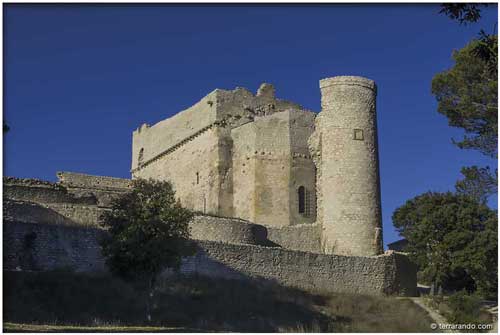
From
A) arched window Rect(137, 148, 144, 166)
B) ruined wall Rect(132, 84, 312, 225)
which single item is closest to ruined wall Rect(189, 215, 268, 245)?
ruined wall Rect(132, 84, 312, 225)

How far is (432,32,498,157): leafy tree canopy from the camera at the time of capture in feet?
90.5

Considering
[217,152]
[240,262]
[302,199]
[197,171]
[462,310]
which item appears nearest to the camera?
[462,310]

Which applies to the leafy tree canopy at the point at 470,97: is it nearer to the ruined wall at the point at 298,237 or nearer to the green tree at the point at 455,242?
the green tree at the point at 455,242

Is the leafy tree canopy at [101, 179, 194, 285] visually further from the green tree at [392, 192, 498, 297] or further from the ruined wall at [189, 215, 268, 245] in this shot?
the green tree at [392, 192, 498, 297]

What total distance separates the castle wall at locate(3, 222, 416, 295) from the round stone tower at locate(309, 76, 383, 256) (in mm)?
1650

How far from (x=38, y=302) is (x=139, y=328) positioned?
9.61ft

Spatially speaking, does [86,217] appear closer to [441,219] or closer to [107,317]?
[107,317]

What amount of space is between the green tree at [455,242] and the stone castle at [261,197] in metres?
1.17

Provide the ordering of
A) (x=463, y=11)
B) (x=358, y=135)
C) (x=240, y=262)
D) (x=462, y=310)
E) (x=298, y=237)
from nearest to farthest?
(x=463, y=11) → (x=462, y=310) → (x=240, y=262) → (x=358, y=135) → (x=298, y=237)

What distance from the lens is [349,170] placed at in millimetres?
33312

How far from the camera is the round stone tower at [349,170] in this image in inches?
1294

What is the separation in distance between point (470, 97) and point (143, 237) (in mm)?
12329

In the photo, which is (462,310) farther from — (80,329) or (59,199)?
(59,199)

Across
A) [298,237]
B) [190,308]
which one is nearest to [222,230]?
[298,237]
